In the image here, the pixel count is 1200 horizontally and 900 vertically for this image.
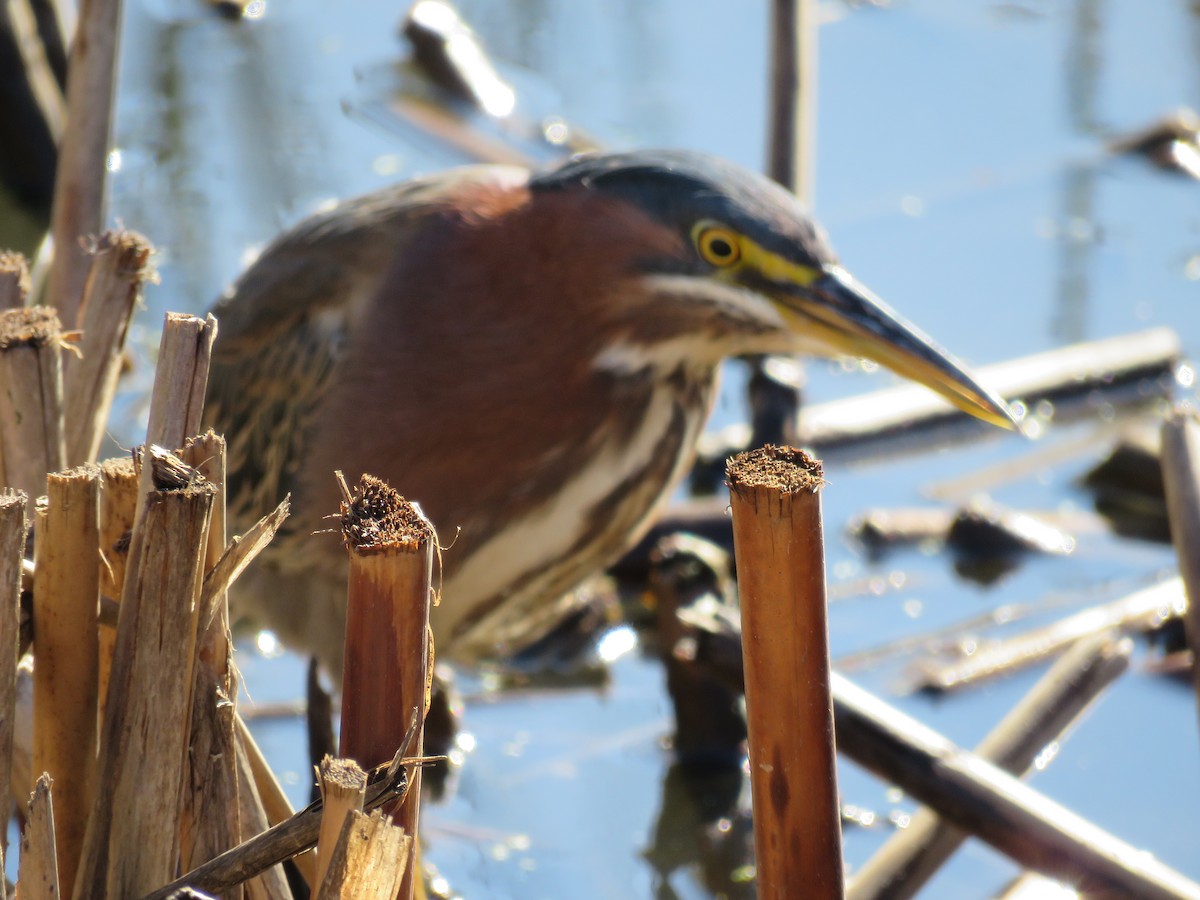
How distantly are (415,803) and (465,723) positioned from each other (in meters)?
1.65

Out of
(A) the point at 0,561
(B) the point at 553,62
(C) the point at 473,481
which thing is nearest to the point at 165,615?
(A) the point at 0,561

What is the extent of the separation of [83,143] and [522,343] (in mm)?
672

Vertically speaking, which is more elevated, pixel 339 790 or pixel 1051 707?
pixel 339 790

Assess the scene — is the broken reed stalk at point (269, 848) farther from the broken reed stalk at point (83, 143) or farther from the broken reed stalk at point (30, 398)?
the broken reed stalk at point (83, 143)

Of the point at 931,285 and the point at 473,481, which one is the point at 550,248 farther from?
the point at 931,285

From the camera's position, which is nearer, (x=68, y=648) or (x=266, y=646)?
(x=68, y=648)

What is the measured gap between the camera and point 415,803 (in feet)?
4.13

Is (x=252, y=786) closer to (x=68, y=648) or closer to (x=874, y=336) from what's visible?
(x=68, y=648)

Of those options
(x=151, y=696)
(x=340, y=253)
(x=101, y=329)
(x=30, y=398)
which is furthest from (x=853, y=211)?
(x=151, y=696)

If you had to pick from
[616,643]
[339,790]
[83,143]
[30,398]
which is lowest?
[616,643]

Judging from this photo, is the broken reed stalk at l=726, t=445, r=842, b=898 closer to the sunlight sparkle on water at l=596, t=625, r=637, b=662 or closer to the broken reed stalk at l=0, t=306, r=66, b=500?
the broken reed stalk at l=0, t=306, r=66, b=500

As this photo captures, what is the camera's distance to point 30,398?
153cm

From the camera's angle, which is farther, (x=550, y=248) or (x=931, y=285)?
(x=931, y=285)

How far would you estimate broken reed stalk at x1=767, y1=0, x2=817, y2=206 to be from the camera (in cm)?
322
